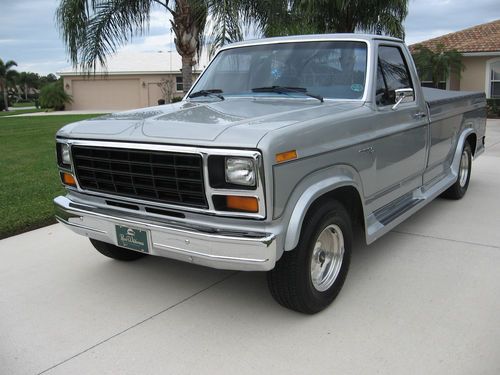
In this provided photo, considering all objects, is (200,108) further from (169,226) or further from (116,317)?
(116,317)

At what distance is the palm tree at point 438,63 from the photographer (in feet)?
63.9

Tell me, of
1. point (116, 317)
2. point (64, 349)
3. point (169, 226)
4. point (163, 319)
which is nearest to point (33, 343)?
point (64, 349)

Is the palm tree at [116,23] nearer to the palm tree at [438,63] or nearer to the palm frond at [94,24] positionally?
the palm frond at [94,24]

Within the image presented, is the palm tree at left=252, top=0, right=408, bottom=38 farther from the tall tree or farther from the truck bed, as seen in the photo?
the tall tree

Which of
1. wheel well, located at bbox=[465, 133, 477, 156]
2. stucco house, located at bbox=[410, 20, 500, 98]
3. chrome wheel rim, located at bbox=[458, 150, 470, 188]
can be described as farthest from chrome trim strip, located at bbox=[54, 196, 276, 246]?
stucco house, located at bbox=[410, 20, 500, 98]

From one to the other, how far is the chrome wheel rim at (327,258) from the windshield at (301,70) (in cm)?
117

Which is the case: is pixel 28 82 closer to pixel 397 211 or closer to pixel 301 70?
pixel 301 70

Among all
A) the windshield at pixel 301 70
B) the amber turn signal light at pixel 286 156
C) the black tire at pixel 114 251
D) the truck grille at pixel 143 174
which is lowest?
the black tire at pixel 114 251

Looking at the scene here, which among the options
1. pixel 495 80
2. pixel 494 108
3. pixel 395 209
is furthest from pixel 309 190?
pixel 495 80

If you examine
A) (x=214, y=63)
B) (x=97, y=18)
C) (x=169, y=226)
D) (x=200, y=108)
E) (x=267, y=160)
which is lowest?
(x=169, y=226)

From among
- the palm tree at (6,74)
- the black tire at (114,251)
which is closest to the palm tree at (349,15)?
the black tire at (114,251)

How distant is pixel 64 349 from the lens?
3.15 m

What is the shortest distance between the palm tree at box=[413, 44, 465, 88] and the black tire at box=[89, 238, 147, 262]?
17.6 m

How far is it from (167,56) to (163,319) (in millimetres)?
38318
